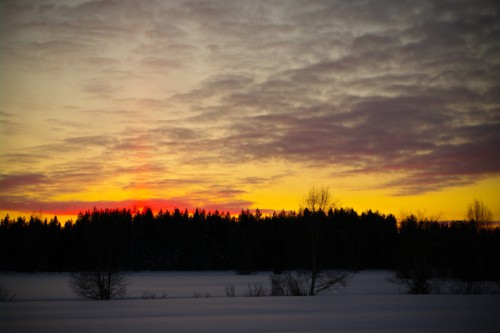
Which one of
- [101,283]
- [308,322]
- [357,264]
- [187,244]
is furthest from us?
[187,244]

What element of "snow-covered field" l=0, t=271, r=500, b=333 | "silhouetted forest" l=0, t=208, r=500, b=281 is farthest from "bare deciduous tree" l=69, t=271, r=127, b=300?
"silhouetted forest" l=0, t=208, r=500, b=281

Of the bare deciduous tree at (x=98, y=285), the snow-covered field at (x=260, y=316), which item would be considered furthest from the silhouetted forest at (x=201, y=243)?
the snow-covered field at (x=260, y=316)

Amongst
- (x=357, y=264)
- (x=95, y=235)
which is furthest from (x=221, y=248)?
(x=95, y=235)

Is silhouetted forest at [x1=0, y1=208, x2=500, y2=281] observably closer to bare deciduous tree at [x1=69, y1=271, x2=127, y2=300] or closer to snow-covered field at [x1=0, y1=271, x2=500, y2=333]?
bare deciduous tree at [x1=69, y1=271, x2=127, y2=300]

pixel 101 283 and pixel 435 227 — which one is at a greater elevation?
pixel 435 227

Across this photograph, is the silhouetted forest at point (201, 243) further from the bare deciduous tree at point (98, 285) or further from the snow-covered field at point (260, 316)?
the snow-covered field at point (260, 316)

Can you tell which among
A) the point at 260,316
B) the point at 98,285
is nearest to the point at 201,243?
the point at 98,285

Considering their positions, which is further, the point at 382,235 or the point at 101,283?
the point at 382,235

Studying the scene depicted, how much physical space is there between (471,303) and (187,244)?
87249mm

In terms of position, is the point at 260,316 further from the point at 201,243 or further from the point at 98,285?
the point at 201,243

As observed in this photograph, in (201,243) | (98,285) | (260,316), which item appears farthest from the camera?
(201,243)

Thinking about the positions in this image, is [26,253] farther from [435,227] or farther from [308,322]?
[308,322]

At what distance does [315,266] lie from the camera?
4125 cm

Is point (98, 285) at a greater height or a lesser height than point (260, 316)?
greater
